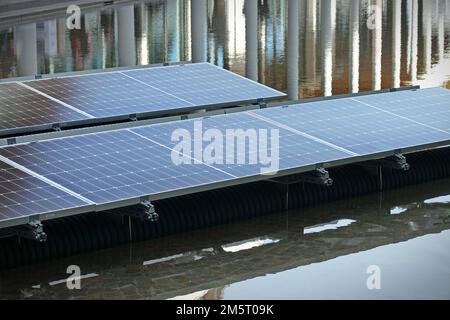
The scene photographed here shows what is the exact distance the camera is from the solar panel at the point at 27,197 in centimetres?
2998

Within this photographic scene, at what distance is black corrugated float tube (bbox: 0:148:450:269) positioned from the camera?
104 ft

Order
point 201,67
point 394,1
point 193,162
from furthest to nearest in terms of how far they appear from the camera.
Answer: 1. point 394,1
2. point 201,67
3. point 193,162

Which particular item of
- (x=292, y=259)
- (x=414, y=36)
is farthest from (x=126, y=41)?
(x=292, y=259)

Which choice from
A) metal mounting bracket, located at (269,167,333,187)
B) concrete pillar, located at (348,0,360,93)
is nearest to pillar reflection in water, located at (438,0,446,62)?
concrete pillar, located at (348,0,360,93)

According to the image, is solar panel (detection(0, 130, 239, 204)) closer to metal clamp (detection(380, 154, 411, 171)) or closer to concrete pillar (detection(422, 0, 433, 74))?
metal clamp (detection(380, 154, 411, 171))

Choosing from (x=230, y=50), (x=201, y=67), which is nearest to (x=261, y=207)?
(x=201, y=67)

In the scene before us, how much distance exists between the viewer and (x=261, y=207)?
Answer: 116ft

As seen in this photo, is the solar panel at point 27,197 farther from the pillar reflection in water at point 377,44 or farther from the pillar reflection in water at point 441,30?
the pillar reflection in water at point 441,30

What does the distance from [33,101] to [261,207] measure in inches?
327
